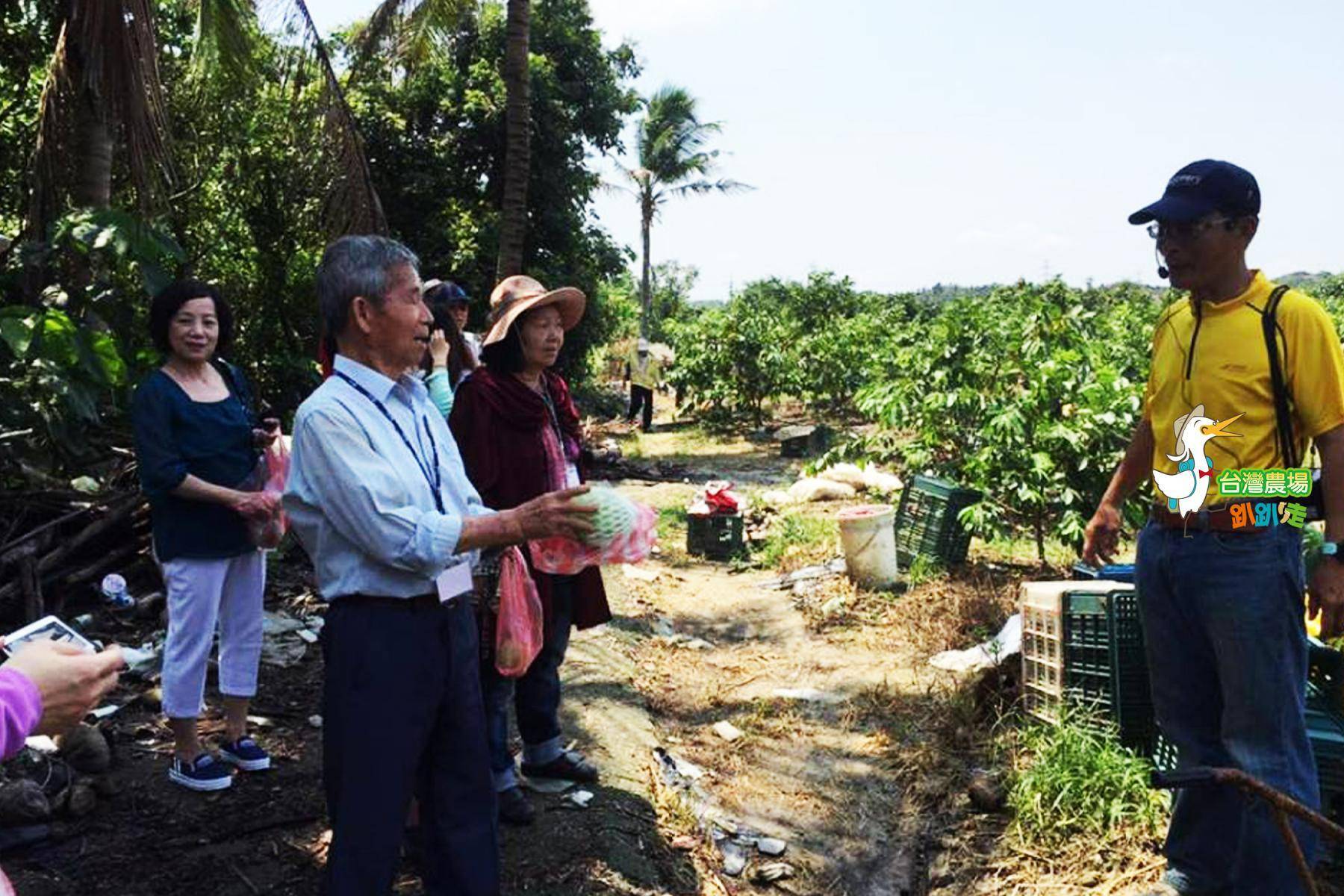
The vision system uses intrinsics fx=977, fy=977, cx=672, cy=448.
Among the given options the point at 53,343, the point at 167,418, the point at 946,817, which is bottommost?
the point at 946,817

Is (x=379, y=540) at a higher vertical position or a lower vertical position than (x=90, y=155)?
lower

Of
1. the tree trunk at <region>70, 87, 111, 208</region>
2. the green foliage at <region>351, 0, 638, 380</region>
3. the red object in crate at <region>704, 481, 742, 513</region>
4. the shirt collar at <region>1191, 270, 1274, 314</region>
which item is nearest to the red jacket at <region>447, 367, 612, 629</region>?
the shirt collar at <region>1191, 270, 1274, 314</region>

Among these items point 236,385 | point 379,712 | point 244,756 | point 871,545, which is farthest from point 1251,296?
point 871,545

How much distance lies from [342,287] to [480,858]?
1.37 metres

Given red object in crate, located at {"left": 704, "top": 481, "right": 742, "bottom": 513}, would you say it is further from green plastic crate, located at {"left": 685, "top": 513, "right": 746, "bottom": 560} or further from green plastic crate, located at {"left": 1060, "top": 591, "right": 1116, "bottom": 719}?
green plastic crate, located at {"left": 1060, "top": 591, "right": 1116, "bottom": 719}

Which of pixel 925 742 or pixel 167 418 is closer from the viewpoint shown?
pixel 167 418

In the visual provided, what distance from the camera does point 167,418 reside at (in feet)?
10.2

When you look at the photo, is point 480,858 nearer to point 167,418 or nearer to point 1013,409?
point 167,418

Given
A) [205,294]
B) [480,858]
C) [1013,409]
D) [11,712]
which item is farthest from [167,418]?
[1013,409]

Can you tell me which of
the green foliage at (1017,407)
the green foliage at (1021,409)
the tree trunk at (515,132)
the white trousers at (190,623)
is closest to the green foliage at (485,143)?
the tree trunk at (515,132)

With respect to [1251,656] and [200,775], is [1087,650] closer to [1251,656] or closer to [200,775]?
[1251,656]

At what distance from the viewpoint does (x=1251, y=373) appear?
8.22 ft

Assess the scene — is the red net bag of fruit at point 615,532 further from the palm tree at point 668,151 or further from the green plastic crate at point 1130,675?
the palm tree at point 668,151

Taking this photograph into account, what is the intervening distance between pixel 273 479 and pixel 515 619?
4.17 ft
